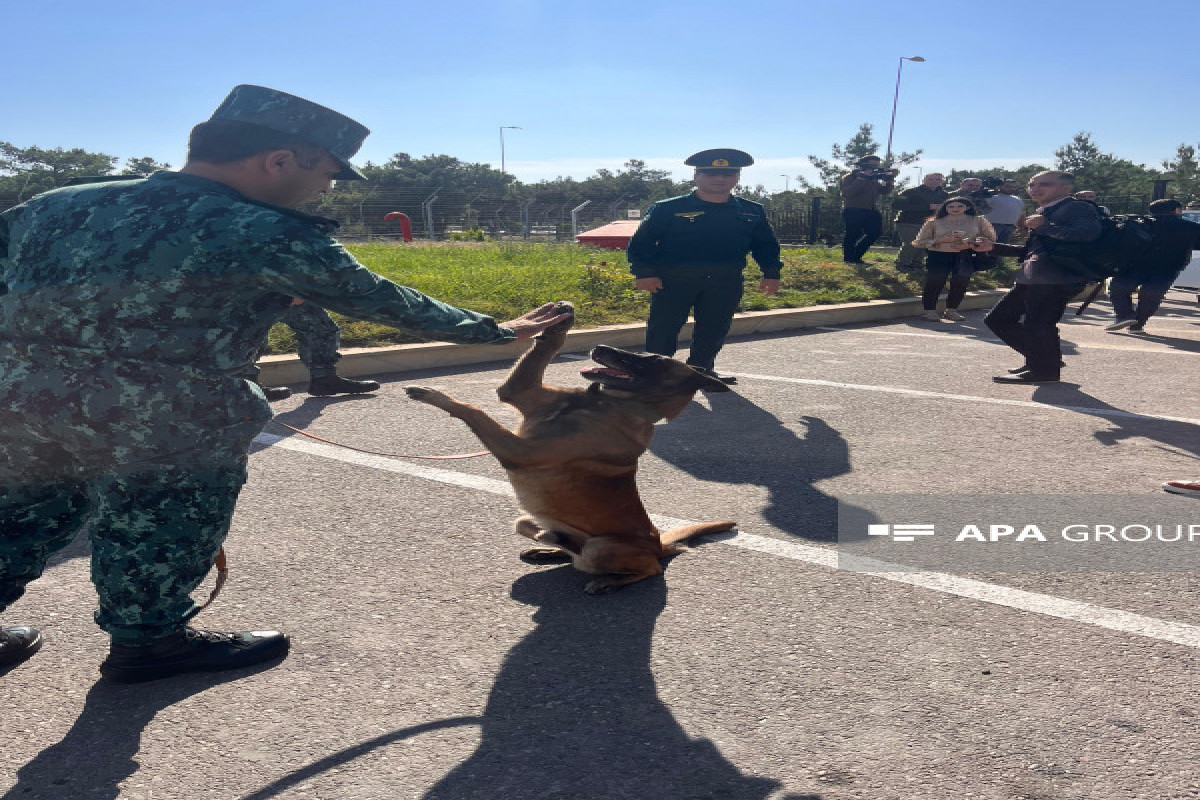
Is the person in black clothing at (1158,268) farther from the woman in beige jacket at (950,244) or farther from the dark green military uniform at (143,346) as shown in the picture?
the dark green military uniform at (143,346)

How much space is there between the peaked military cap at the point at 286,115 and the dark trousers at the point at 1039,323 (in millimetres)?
6742

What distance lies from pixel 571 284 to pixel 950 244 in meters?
4.87

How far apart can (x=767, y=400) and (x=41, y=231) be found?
5563 mm

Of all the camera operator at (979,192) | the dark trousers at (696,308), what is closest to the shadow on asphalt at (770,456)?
the dark trousers at (696,308)

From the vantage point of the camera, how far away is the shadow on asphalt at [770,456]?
458cm

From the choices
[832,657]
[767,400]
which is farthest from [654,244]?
[832,657]

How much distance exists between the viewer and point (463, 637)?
→ 3.24 metres

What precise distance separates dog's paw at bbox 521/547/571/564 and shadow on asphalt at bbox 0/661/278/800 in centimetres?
122

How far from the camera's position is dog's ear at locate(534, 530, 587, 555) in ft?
12.1

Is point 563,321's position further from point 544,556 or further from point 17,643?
point 17,643

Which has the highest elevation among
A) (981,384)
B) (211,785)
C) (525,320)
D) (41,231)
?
(41,231)

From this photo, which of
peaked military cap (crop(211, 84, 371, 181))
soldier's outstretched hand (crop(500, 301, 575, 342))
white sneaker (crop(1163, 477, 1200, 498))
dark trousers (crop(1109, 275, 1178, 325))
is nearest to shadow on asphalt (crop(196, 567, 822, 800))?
soldier's outstretched hand (crop(500, 301, 575, 342))

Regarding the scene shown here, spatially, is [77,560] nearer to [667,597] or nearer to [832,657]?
[667,597]

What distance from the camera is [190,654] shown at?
2.95 metres
